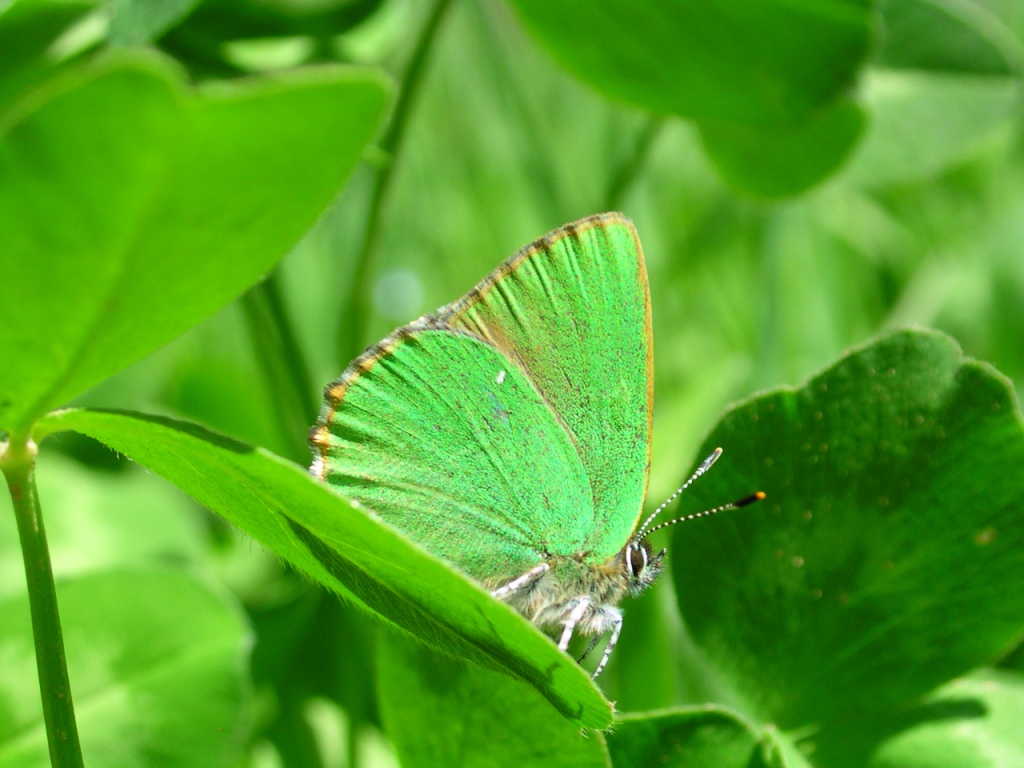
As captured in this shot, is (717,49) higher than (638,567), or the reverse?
(717,49)

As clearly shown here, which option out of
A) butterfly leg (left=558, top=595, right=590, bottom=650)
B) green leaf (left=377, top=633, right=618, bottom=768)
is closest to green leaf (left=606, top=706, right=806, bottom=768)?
green leaf (left=377, top=633, right=618, bottom=768)

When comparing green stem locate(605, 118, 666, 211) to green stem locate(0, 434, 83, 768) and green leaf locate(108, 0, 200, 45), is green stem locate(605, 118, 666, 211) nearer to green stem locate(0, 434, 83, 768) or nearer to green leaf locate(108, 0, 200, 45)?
green leaf locate(108, 0, 200, 45)

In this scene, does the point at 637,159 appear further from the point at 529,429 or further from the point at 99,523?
the point at 99,523

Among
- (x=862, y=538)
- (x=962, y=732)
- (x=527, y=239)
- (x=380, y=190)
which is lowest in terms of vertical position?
(x=962, y=732)

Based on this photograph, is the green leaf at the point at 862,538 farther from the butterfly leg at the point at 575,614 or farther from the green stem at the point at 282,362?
the green stem at the point at 282,362

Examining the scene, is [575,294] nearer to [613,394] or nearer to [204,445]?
[613,394]

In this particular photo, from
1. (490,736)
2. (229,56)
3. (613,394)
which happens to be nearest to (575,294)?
(613,394)

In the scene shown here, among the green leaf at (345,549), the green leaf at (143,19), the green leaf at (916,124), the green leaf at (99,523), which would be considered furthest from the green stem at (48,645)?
the green leaf at (916,124)

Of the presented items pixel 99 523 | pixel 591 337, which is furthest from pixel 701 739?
pixel 99 523
